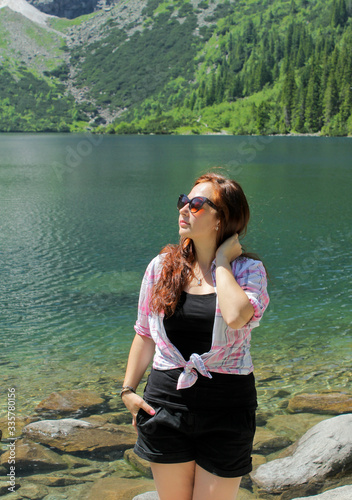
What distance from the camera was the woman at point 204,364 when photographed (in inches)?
132

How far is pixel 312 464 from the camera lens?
19.8ft

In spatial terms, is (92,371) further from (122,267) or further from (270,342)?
(122,267)

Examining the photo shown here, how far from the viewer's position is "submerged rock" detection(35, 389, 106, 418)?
8867mm

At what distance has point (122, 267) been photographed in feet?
63.8

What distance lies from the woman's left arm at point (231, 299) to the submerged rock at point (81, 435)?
469 cm

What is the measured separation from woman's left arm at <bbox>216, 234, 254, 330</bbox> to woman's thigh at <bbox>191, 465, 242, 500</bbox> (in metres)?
0.97

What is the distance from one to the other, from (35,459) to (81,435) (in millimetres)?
740

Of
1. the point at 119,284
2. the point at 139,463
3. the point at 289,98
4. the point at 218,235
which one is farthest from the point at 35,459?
the point at 289,98

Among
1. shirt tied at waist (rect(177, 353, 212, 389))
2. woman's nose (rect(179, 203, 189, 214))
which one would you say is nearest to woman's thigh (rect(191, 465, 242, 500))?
shirt tied at waist (rect(177, 353, 212, 389))

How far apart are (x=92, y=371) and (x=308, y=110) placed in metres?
161

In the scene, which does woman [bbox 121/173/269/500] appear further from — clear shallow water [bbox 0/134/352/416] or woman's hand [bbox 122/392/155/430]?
clear shallow water [bbox 0/134/352/416]

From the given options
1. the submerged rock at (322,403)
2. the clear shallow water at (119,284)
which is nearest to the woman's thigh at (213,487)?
the clear shallow water at (119,284)

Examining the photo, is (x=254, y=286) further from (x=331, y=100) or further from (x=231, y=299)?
(x=331, y=100)

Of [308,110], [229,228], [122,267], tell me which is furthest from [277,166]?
[308,110]
